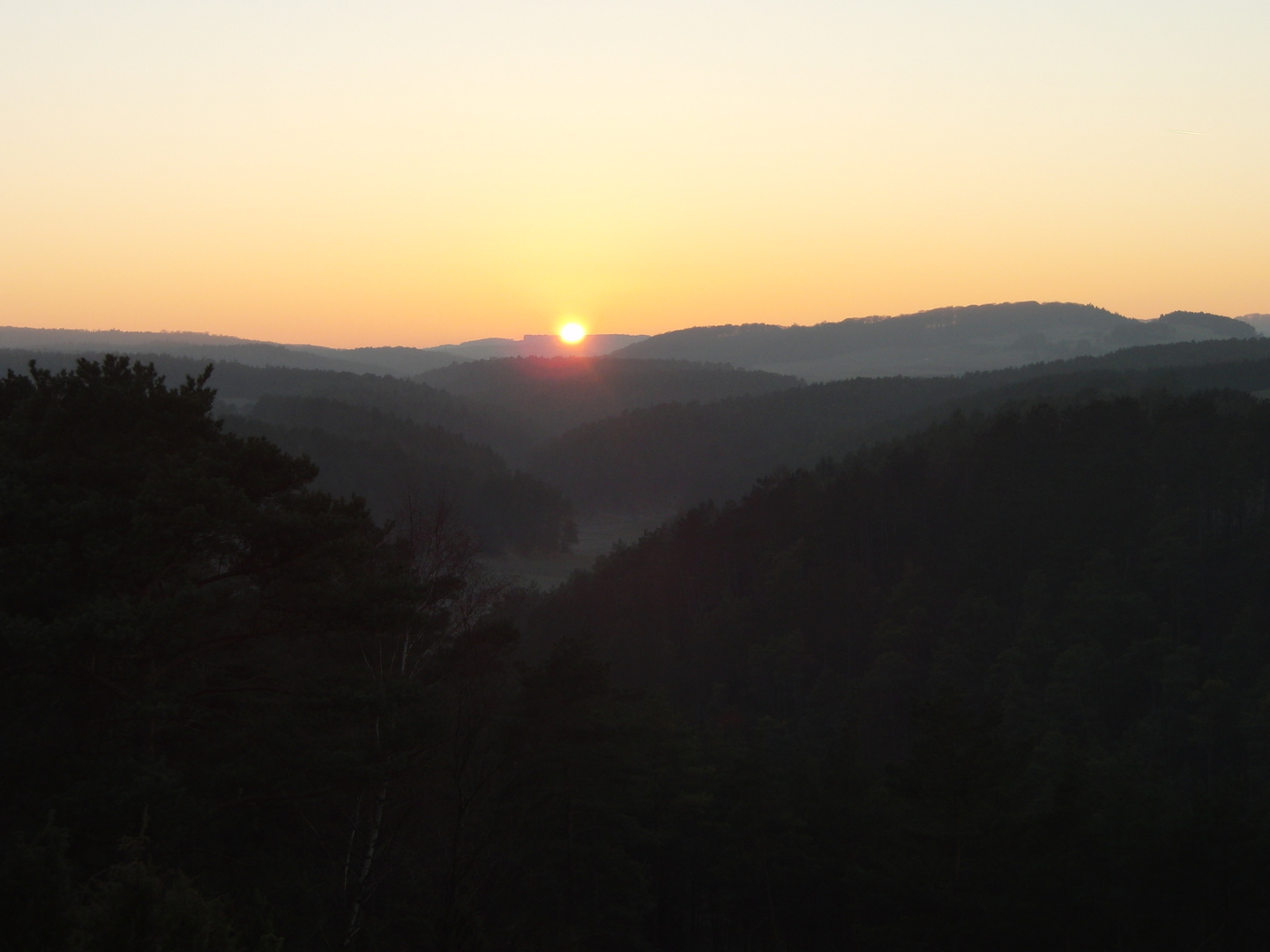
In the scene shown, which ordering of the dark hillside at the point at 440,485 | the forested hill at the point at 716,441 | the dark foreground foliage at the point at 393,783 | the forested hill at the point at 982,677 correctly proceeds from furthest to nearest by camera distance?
the forested hill at the point at 716,441 < the dark hillside at the point at 440,485 < the forested hill at the point at 982,677 < the dark foreground foliage at the point at 393,783

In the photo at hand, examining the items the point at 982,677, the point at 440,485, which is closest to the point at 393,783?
the point at 982,677

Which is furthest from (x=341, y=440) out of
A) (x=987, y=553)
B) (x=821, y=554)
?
(x=987, y=553)

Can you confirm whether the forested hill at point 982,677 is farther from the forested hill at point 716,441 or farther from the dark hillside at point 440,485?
the forested hill at point 716,441

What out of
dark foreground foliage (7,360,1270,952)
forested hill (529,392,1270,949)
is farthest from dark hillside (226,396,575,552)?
dark foreground foliage (7,360,1270,952)

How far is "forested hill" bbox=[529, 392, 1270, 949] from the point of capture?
64.1 ft

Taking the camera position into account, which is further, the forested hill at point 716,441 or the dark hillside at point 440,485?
the forested hill at point 716,441

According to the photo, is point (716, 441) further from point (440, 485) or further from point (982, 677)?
point (982, 677)

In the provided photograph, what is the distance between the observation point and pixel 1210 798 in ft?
68.2

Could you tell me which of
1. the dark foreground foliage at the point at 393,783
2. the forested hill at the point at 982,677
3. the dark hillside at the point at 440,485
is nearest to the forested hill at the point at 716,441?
the dark hillside at the point at 440,485

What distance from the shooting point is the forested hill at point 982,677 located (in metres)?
19.5

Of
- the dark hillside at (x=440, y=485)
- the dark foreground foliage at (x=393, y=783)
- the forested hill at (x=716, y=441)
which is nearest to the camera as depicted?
the dark foreground foliage at (x=393, y=783)

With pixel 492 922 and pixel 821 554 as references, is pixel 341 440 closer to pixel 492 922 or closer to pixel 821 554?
pixel 821 554

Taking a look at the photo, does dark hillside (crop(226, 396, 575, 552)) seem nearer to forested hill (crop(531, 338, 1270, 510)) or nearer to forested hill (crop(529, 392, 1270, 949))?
forested hill (crop(531, 338, 1270, 510))

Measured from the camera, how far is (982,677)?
5391cm
